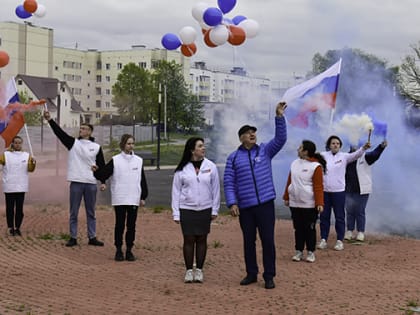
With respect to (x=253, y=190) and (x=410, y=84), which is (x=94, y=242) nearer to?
(x=253, y=190)

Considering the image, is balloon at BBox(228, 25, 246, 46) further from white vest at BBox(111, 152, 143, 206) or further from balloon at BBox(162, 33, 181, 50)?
white vest at BBox(111, 152, 143, 206)

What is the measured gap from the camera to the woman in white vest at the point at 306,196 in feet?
26.2

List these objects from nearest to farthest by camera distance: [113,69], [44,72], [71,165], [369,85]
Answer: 1. [71,165]
2. [369,85]
3. [44,72]
4. [113,69]

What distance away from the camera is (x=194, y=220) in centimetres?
691

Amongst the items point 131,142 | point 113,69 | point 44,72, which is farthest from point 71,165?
point 113,69

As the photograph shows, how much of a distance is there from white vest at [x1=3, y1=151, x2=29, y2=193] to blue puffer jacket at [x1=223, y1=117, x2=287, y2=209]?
4365 mm

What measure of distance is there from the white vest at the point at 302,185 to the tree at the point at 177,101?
83.9 ft

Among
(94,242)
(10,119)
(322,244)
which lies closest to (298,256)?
(322,244)

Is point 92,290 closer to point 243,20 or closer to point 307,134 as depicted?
point 243,20

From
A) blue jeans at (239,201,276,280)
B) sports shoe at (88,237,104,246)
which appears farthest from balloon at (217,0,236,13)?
blue jeans at (239,201,276,280)

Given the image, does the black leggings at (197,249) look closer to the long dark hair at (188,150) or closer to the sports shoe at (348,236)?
the long dark hair at (188,150)

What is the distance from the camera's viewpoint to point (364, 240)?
388 inches

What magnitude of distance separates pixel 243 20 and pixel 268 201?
525 centimetres

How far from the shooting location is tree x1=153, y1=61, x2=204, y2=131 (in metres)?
36.2
